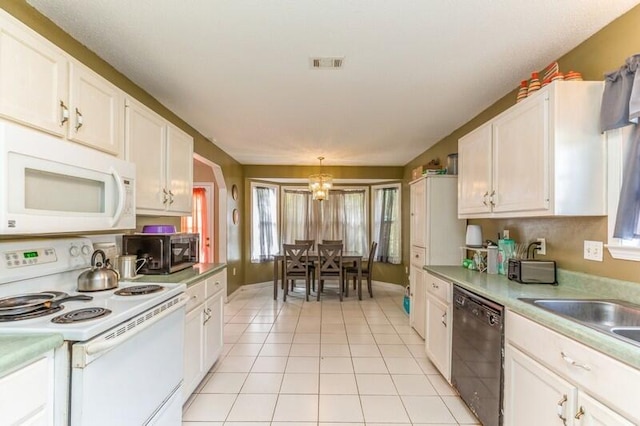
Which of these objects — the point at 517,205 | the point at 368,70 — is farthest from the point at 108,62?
the point at 517,205

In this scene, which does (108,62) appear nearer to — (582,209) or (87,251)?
(87,251)

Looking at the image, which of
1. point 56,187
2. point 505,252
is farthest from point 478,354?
point 56,187

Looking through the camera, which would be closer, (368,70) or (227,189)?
(368,70)

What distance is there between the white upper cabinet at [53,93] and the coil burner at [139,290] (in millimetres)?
812

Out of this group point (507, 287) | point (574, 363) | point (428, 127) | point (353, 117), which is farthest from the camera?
point (428, 127)

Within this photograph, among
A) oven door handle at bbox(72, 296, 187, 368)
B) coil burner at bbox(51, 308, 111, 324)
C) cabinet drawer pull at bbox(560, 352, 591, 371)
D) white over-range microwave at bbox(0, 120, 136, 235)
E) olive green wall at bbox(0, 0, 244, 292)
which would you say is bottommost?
cabinet drawer pull at bbox(560, 352, 591, 371)

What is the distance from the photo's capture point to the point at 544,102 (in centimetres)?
174

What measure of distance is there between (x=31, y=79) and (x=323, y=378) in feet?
8.57

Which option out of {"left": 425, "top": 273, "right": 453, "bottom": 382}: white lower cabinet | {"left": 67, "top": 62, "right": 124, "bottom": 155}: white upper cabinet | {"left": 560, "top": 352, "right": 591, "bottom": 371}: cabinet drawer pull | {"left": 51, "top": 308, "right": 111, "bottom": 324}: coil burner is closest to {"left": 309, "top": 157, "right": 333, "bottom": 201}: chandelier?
{"left": 425, "top": 273, "right": 453, "bottom": 382}: white lower cabinet

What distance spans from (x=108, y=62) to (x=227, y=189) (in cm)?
290

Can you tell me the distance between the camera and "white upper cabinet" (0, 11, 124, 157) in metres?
1.24

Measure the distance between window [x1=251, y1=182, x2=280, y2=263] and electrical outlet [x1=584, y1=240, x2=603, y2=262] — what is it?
16.7 ft

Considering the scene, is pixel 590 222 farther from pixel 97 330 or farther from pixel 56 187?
pixel 56 187

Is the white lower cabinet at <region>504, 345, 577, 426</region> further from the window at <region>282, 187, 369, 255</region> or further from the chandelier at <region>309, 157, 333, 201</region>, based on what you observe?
the window at <region>282, 187, 369, 255</region>
